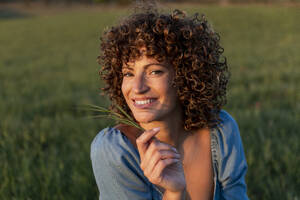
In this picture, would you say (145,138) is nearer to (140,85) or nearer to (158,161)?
(158,161)

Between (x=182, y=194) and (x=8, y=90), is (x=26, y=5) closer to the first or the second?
(x=8, y=90)

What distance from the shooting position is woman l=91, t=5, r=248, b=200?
134 cm

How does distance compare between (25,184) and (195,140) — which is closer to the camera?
(195,140)

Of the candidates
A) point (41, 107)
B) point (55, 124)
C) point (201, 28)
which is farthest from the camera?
point (41, 107)

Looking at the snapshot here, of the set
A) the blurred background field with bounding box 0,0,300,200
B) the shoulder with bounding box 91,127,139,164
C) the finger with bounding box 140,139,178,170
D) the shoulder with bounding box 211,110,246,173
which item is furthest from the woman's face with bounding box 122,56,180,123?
the blurred background field with bounding box 0,0,300,200

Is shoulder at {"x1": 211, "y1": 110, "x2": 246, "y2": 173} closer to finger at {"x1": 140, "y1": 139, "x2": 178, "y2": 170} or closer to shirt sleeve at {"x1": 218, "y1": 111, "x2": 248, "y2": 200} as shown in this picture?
shirt sleeve at {"x1": 218, "y1": 111, "x2": 248, "y2": 200}

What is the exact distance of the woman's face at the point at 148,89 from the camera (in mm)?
1343

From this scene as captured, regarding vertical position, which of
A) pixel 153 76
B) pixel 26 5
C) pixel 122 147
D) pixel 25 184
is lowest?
pixel 25 184

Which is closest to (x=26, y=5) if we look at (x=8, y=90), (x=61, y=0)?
(x=61, y=0)

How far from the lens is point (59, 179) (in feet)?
7.56

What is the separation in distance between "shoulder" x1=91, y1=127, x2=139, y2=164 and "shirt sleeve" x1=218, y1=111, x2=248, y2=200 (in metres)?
0.50

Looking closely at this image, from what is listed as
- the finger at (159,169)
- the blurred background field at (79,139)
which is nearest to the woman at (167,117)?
the finger at (159,169)

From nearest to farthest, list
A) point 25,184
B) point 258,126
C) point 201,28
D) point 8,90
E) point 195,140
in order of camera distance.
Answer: point 201,28, point 195,140, point 25,184, point 258,126, point 8,90

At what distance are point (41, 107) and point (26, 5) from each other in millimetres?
76047
